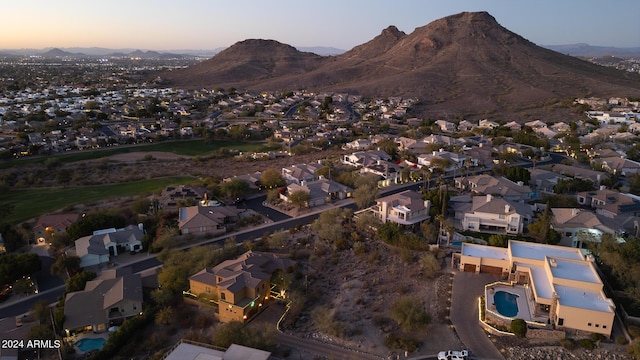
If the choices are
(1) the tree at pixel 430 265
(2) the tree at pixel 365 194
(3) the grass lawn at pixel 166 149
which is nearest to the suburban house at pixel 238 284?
(1) the tree at pixel 430 265

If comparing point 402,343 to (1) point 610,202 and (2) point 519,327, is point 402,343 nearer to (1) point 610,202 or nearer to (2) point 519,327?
(2) point 519,327

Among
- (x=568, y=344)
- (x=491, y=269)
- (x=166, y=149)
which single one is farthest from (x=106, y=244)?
(x=166, y=149)

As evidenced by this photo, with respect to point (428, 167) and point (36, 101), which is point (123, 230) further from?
point (36, 101)

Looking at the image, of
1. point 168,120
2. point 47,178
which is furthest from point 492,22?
point 47,178

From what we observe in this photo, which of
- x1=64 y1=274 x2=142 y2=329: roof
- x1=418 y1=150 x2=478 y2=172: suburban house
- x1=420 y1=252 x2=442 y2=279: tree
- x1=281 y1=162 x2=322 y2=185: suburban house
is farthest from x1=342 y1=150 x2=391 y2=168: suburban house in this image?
x1=64 y1=274 x2=142 y2=329: roof

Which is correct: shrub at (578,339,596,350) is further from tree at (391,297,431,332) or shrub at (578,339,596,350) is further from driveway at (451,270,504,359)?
tree at (391,297,431,332)

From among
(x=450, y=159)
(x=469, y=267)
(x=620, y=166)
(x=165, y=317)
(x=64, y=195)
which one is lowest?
(x=64, y=195)
